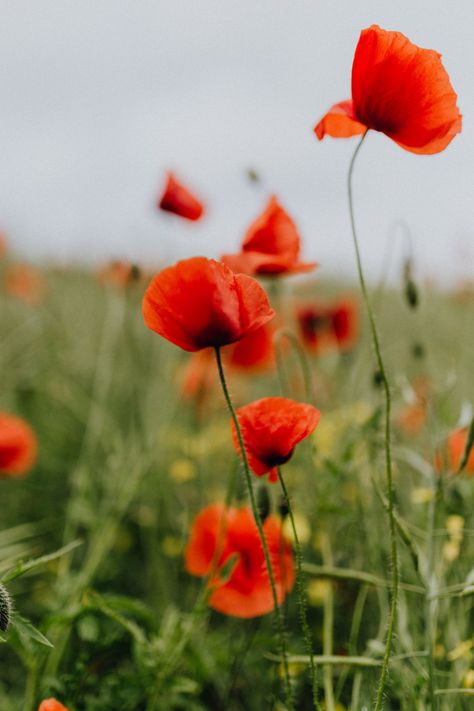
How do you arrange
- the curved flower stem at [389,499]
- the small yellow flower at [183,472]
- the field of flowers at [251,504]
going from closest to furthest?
1. the curved flower stem at [389,499]
2. the field of flowers at [251,504]
3. the small yellow flower at [183,472]

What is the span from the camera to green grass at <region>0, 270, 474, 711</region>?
1.09m

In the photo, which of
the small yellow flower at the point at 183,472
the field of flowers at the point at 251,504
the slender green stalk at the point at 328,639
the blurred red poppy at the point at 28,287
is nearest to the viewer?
the field of flowers at the point at 251,504

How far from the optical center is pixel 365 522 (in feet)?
4.58

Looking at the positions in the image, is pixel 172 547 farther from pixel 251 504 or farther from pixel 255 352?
pixel 251 504

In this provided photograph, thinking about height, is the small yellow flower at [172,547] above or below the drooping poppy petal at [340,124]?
below

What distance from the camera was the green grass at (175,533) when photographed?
1090 millimetres

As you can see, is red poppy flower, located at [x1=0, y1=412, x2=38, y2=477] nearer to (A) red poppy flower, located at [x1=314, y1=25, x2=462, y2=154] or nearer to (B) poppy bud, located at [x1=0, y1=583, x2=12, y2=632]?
(B) poppy bud, located at [x1=0, y1=583, x2=12, y2=632]

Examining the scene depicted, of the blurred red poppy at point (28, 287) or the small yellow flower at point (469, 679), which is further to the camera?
the blurred red poppy at point (28, 287)

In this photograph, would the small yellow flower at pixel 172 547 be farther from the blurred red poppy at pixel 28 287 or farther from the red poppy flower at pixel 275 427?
the blurred red poppy at pixel 28 287

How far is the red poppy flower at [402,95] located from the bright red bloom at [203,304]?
0.24m

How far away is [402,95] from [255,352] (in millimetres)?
1163

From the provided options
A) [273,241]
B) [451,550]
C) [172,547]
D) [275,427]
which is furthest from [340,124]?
[172,547]

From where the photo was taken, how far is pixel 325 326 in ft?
7.46

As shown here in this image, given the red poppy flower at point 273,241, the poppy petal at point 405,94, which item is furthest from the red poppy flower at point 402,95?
the red poppy flower at point 273,241
